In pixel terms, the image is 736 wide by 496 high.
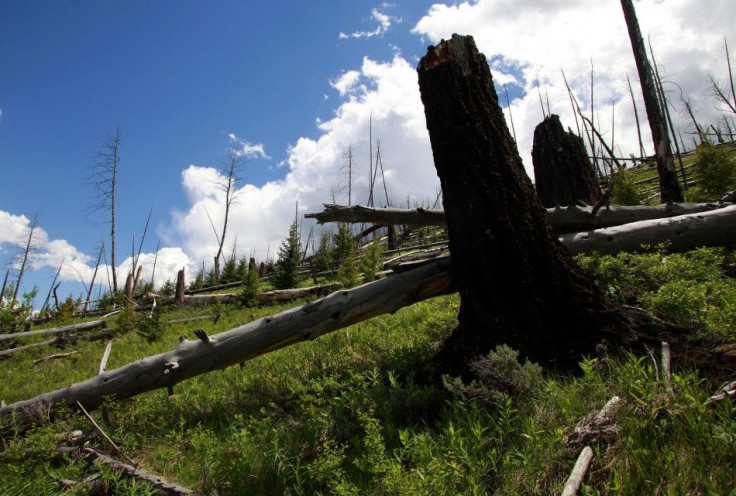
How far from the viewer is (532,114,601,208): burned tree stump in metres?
9.57

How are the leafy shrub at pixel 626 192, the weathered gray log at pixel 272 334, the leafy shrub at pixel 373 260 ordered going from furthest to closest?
1. the leafy shrub at pixel 373 260
2. the leafy shrub at pixel 626 192
3. the weathered gray log at pixel 272 334

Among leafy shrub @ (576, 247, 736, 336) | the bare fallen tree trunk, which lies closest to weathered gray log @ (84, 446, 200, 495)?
leafy shrub @ (576, 247, 736, 336)

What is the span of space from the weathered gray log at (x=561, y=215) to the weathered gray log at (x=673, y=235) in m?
0.54

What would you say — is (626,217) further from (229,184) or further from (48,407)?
(229,184)

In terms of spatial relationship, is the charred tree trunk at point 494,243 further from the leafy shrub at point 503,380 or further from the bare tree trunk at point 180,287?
the bare tree trunk at point 180,287

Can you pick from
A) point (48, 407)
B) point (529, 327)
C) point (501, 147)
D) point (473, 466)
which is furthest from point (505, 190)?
point (48, 407)

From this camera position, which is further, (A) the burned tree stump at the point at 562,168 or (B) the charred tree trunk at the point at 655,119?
(B) the charred tree trunk at the point at 655,119

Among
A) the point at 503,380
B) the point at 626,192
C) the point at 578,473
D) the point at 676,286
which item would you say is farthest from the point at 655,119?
the point at 578,473

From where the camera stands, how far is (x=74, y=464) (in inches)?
156

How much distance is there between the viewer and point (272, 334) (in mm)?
5340

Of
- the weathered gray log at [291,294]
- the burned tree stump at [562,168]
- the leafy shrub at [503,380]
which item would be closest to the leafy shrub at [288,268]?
the weathered gray log at [291,294]

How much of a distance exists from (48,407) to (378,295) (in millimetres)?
4340

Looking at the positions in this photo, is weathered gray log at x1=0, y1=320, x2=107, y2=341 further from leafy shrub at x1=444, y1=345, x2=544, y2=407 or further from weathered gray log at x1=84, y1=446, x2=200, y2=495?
leafy shrub at x1=444, y1=345, x2=544, y2=407

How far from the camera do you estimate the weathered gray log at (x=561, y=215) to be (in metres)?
6.19
